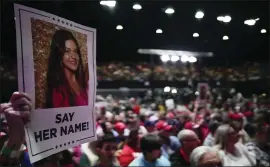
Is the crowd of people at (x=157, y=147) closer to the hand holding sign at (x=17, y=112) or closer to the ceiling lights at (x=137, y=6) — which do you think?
the hand holding sign at (x=17, y=112)

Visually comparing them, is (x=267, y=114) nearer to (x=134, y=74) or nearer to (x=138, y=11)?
(x=138, y=11)

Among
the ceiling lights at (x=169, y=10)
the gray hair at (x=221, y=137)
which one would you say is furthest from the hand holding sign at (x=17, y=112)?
the ceiling lights at (x=169, y=10)

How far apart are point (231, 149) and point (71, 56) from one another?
7.54ft

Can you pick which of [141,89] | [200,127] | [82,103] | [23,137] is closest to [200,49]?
[200,127]

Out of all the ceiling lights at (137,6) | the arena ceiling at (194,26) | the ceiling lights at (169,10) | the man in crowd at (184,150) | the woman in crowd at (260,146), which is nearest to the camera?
the man in crowd at (184,150)

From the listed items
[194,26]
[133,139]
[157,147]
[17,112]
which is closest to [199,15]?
[194,26]

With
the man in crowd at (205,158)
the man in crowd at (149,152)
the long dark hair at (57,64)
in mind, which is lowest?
the man in crowd at (149,152)

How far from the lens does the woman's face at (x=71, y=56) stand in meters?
1.27

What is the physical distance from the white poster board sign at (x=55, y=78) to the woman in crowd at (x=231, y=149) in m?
2.01

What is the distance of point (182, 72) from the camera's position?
7.18m

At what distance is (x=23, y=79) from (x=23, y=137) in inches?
6.6

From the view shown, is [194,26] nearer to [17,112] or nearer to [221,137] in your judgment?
[221,137]

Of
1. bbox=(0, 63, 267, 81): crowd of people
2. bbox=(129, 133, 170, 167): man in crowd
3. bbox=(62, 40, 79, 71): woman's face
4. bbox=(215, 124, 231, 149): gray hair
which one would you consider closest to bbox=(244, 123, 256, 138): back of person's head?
bbox=(215, 124, 231, 149): gray hair

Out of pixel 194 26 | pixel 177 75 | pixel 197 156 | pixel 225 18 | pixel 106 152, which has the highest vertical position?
pixel 225 18
